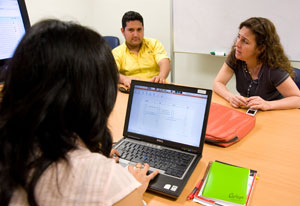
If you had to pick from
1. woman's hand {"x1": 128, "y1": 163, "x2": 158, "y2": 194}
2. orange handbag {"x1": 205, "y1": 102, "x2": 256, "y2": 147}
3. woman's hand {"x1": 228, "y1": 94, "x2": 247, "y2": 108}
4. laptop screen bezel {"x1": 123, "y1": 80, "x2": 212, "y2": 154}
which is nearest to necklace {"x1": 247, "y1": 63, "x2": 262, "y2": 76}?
woman's hand {"x1": 228, "y1": 94, "x2": 247, "y2": 108}

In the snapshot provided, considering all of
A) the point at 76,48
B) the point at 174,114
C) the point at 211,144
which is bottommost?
the point at 211,144

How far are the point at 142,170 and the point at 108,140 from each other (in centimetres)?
16

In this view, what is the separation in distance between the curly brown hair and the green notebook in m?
1.01

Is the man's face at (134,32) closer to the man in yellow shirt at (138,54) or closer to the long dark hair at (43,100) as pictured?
the man in yellow shirt at (138,54)

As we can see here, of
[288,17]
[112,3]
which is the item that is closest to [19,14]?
[112,3]

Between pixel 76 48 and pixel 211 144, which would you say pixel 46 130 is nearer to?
pixel 76 48

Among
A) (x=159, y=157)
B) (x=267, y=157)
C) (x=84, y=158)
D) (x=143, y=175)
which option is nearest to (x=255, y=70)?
(x=267, y=157)

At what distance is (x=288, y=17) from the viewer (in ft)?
7.04

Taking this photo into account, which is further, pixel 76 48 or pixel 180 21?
pixel 180 21

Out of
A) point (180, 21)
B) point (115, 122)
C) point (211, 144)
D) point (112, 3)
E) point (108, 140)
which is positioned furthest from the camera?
point (112, 3)

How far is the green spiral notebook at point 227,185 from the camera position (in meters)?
0.70

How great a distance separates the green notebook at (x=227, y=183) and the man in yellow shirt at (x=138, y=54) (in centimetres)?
136

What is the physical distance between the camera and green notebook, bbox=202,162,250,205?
27.8 inches

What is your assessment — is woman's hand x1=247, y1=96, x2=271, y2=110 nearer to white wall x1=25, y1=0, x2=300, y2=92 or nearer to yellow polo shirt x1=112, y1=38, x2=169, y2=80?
yellow polo shirt x1=112, y1=38, x2=169, y2=80
